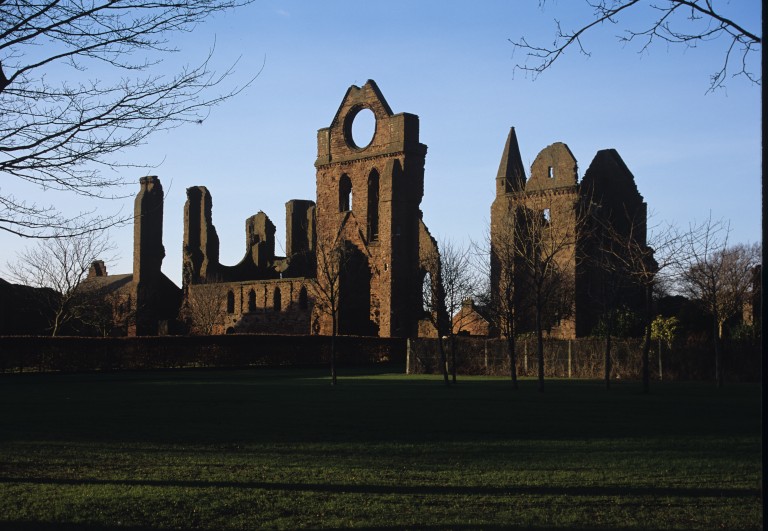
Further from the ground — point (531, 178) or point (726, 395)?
point (531, 178)

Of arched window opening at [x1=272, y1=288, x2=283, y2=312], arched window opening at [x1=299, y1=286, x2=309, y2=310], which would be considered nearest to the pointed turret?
arched window opening at [x1=299, y1=286, x2=309, y2=310]

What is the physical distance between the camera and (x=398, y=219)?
54.4 meters

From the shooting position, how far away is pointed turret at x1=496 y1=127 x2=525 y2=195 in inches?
2194

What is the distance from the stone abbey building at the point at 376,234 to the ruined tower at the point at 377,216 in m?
0.06

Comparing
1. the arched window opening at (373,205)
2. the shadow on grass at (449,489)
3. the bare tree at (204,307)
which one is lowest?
the shadow on grass at (449,489)

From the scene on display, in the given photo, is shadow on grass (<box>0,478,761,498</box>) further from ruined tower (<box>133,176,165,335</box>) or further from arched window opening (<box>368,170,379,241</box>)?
ruined tower (<box>133,176,165,335</box>)

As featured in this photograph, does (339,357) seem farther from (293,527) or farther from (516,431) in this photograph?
(293,527)

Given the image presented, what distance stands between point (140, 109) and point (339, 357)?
3578 cm

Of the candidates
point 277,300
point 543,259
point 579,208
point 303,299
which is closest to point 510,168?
point 579,208

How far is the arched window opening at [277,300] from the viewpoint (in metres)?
61.9

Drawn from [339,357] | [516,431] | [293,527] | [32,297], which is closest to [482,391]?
[516,431]

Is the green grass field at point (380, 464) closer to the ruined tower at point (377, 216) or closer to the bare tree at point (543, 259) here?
the bare tree at point (543, 259)

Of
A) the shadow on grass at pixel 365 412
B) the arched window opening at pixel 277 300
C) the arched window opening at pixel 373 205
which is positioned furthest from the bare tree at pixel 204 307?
the shadow on grass at pixel 365 412

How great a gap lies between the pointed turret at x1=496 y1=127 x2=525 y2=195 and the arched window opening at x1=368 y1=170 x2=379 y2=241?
708 centimetres
